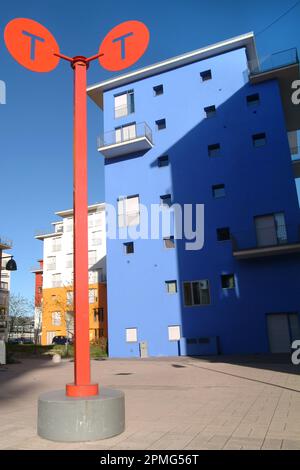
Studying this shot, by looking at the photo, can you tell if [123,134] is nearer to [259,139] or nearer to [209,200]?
[209,200]

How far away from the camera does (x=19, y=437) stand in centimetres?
615

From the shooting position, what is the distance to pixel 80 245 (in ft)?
21.6

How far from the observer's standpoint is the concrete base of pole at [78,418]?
18.4 ft

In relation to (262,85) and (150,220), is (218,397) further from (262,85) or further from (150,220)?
(262,85)

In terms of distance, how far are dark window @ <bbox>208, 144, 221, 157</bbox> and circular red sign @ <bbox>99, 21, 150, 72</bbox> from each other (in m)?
20.2

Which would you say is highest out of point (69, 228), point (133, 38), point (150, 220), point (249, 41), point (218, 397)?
point (249, 41)

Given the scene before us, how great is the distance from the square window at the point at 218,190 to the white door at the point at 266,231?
10.0 ft

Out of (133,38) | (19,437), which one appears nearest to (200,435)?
(19,437)

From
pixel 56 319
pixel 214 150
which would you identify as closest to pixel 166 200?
pixel 214 150

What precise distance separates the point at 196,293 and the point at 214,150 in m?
9.73

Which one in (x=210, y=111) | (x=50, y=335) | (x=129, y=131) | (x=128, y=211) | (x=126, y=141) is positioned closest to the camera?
(x=210, y=111)

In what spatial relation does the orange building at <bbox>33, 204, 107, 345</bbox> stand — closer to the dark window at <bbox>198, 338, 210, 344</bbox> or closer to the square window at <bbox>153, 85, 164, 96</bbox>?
the dark window at <bbox>198, 338, 210, 344</bbox>

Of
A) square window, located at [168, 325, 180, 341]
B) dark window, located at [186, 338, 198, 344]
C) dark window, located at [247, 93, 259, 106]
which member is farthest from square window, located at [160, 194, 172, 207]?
dark window, located at [186, 338, 198, 344]
